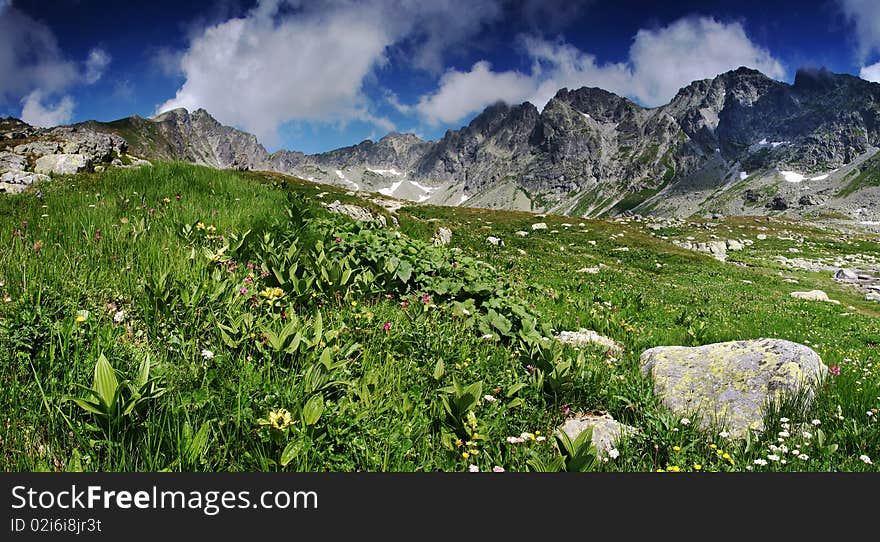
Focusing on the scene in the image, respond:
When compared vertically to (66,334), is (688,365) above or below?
below

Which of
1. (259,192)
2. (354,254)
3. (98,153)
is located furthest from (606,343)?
(98,153)

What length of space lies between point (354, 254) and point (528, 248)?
21890 millimetres

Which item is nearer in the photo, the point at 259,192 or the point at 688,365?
the point at 688,365

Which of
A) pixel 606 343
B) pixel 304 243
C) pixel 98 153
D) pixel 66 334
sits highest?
pixel 98 153

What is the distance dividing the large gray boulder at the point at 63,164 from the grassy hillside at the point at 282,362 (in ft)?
9.60

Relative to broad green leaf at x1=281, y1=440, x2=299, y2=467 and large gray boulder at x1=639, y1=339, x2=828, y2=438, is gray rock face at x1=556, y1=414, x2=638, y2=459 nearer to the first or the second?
large gray boulder at x1=639, y1=339, x2=828, y2=438

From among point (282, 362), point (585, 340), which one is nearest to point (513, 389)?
point (282, 362)

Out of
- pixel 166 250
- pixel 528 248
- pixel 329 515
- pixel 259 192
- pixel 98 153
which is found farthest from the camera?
pixel 528 248

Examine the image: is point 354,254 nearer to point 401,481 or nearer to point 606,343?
point 606,343

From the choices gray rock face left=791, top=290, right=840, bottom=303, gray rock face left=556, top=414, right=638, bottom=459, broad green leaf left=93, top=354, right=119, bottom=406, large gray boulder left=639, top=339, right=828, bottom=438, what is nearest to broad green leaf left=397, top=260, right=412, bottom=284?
gray rock face left=556, top=414, right=638, bottom=459

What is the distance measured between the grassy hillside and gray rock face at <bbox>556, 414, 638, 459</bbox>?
106mm

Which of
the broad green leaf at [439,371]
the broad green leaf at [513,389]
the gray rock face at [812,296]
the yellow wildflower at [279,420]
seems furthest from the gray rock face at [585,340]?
the gray rock face at [812,296]

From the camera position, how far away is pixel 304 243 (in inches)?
267

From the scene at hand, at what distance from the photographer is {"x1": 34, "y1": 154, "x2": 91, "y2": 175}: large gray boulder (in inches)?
398
